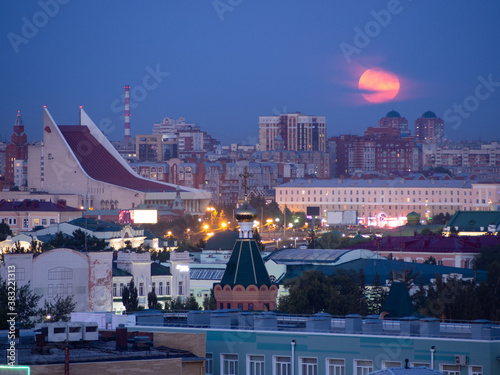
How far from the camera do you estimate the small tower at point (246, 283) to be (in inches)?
666

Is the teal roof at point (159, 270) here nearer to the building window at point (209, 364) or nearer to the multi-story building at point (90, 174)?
the building window at point (209, 364)

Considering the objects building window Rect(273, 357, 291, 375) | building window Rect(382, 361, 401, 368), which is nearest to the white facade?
building window Rect(273, 357, 291, 375)

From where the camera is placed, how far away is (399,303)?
1641cm

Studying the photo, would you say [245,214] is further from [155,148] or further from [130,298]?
[155,148]

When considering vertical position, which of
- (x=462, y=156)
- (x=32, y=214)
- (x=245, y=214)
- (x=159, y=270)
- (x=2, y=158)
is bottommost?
(x=159, y=270)

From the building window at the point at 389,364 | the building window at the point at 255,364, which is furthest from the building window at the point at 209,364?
the building window at the point at 389,364

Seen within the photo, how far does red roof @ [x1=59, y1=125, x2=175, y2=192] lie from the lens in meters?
75.8

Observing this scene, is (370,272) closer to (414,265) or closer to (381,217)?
(414,265)

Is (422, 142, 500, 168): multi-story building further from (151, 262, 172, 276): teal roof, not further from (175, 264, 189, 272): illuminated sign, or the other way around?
(175, 264, 189, 272): illuminated sign

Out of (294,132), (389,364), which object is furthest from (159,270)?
(294,132)

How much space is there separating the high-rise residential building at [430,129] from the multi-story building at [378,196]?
80580mm

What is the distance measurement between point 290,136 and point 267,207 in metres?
63.0

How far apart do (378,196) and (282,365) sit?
7590cm

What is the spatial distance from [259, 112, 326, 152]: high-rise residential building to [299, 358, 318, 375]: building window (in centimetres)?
12128
